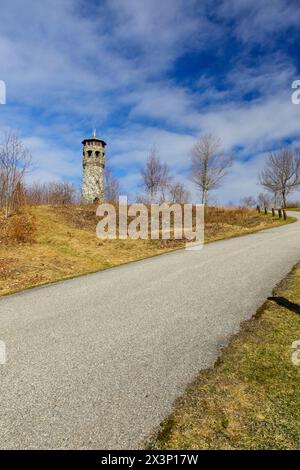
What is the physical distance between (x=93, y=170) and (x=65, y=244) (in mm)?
24338

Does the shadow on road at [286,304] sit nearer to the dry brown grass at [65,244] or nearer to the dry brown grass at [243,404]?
the dry brown grass at [243,404]

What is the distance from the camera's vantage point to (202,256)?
474 inches

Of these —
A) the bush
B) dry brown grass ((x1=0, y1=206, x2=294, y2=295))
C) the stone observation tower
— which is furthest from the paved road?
the stone observation tower

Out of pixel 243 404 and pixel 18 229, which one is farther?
pixel 18 229

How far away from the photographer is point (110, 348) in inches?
170

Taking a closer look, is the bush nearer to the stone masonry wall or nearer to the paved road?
the paved road

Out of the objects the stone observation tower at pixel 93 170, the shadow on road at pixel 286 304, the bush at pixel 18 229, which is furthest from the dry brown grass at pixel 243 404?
the stone observation tower at pixel 93 170

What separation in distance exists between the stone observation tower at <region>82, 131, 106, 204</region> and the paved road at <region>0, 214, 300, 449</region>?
100 ft

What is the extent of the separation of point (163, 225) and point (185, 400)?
19674 millimetres

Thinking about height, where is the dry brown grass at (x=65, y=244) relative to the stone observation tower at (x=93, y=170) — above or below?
below

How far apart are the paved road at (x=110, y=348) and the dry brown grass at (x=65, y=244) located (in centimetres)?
214

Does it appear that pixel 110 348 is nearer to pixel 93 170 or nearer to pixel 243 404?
pixel 243 404

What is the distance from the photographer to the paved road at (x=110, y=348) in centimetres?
277

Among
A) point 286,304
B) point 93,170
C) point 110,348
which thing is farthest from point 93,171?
point 110,348
